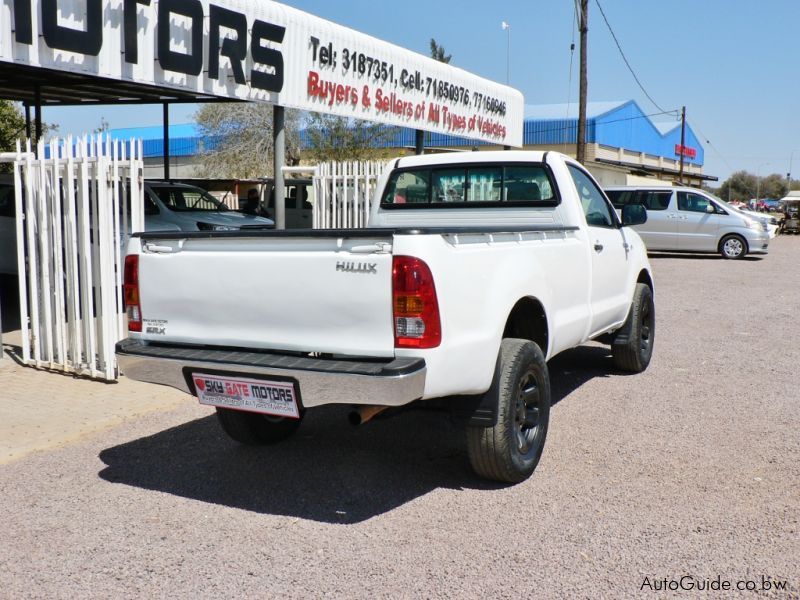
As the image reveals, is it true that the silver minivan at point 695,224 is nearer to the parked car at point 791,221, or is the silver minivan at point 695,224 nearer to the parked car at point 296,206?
the parked car at point 296,206

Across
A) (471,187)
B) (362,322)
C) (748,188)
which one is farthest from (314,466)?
(748,188)

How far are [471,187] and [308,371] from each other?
294cm

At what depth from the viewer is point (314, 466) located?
5.19m

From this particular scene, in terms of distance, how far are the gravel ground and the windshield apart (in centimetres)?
835

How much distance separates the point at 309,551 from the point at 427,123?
48.6ft

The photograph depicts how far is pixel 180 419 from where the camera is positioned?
6.38m

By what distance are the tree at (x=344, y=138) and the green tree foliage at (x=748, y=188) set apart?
10865 centimetres

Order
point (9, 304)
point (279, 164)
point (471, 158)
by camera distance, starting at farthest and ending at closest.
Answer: point (279, 164)
point (9, 304)
point (471, 158)

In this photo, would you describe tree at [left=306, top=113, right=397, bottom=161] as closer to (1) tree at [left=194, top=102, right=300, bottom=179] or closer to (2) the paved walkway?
(1) tree at [left=194, top=102, right=300, bottom=179]

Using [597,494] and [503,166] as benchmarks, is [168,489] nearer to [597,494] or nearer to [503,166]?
[597,494]

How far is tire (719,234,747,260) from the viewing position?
882 inches

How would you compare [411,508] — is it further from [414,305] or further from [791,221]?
[791,221]

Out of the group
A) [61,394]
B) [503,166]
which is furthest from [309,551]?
[61,394]

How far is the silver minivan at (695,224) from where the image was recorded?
880 inches
